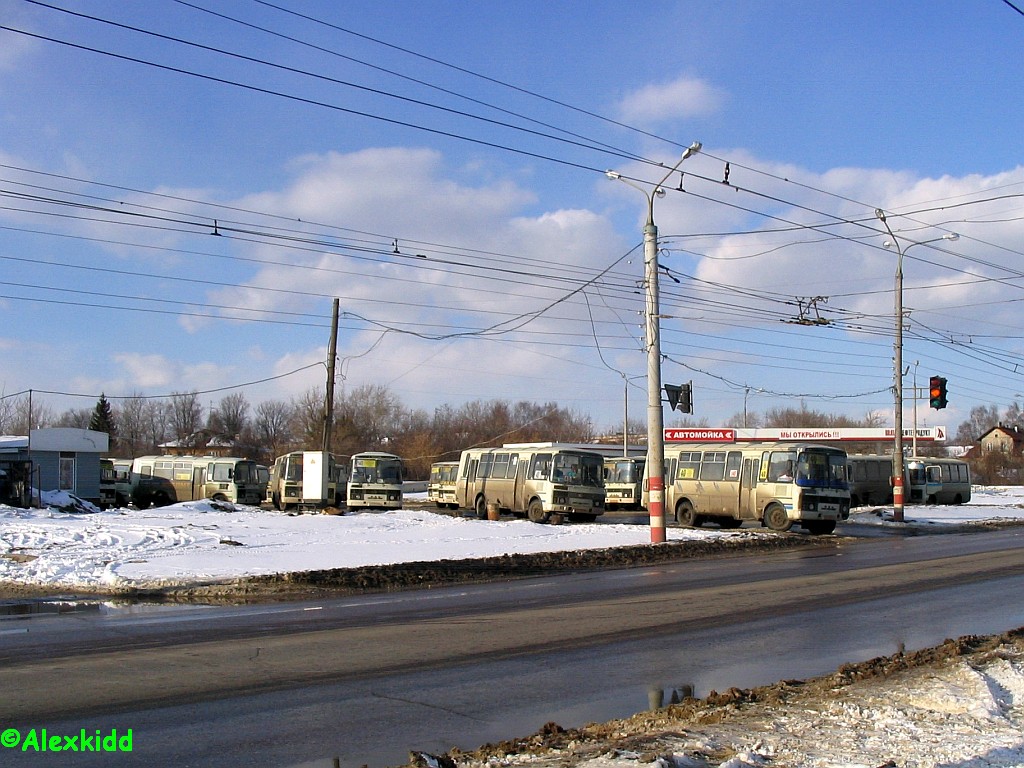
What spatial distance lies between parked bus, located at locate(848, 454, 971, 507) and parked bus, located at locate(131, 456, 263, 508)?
32.4m

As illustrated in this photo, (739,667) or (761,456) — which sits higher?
(761,456)

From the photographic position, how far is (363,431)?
9675cm

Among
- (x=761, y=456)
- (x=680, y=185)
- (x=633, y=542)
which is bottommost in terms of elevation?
(x=633, y=542)

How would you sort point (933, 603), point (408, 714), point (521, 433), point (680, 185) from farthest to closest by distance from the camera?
1. point (521, 433)
2. point (680, 185)
3. point (933, 603)
4. point (408, 714)

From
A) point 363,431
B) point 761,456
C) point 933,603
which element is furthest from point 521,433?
point 933,603

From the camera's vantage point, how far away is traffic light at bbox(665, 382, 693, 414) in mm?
26766

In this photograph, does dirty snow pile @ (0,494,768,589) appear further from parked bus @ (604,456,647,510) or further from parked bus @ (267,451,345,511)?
parked bus @ (604,456,647,510)

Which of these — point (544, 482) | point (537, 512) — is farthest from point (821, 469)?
point (537, 512)

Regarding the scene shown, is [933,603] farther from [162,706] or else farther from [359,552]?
[359,552]

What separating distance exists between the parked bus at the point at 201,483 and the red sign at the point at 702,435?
46664 mm

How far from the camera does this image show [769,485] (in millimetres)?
31531

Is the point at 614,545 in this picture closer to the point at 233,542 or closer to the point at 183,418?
the point at 233,542

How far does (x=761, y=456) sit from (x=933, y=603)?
1797 centimetres

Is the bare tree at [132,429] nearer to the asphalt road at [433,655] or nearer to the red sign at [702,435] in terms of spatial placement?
the red sign at [702,435]
